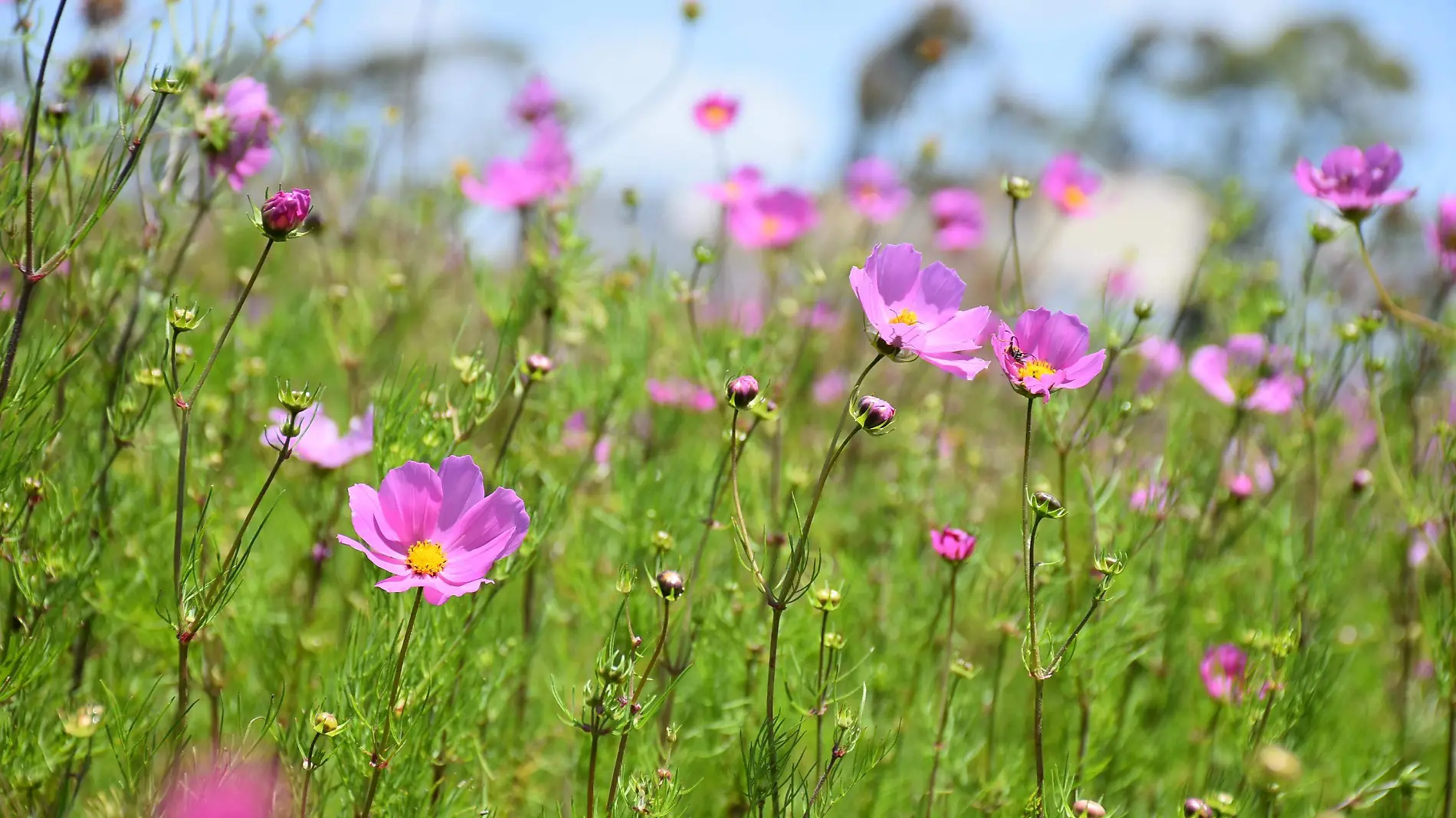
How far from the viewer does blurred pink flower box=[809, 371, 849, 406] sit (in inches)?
96.3

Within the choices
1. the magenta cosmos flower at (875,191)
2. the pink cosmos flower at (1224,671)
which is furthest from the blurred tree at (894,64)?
the pink cosmos flower at (1224,671)

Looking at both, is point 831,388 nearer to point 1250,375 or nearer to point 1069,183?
point 1069,183

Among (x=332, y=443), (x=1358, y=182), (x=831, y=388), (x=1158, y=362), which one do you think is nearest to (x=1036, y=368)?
(x=1358, y=182)

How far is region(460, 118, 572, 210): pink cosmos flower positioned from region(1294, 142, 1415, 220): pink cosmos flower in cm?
114

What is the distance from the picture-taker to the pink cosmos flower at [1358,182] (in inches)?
50.2

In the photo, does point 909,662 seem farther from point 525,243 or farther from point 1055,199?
point 1055,199

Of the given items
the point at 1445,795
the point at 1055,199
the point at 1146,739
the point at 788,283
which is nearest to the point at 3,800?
the point at 1146,739

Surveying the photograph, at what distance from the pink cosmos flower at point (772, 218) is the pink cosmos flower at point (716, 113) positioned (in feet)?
0.81

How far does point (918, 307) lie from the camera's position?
99 cm

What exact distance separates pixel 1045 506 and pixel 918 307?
23cm

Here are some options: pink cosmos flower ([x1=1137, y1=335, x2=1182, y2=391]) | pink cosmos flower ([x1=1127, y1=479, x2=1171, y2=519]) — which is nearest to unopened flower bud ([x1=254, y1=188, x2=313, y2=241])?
pink cosmos flower ([x1=1127, y1=479, x2=1171, y2=519])

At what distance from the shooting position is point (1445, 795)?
3.88 ft

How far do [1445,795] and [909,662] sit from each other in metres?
0.66

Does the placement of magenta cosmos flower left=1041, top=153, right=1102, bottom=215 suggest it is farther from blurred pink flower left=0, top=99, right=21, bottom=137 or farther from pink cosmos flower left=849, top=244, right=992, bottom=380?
blurred pink flower left=0, top=99, right=21, bottom=137
